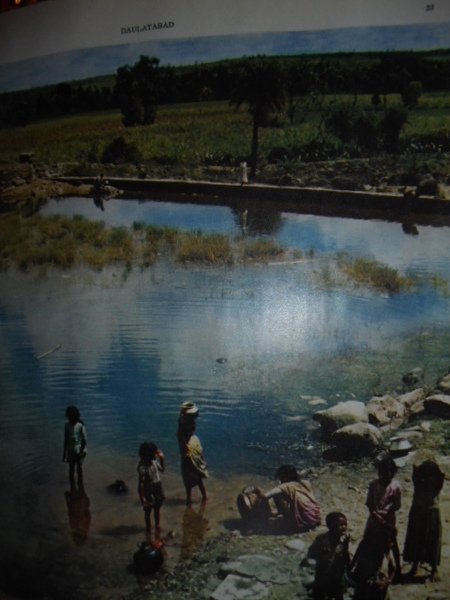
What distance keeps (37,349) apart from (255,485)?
1.33m

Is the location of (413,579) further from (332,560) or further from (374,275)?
(374,275)

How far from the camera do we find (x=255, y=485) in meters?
3.16

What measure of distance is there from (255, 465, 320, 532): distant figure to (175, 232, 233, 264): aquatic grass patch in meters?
1.08

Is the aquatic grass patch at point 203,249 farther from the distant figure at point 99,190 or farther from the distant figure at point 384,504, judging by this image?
the distant figure at point 384,504

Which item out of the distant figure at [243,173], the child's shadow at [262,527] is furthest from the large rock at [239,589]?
the distant figure at [243,173]

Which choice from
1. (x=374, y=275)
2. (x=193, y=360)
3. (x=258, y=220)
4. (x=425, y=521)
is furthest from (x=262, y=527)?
(x=258, y=220)

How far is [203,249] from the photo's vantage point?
11.1 ft

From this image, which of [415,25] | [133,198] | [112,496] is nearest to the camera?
[415,25]

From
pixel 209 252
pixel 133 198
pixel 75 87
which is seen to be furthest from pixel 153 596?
pixel 75 87

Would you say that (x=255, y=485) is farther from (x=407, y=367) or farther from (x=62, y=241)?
(x=62, y=241)

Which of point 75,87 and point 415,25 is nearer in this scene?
point 415,25

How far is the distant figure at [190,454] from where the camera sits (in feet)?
10.6

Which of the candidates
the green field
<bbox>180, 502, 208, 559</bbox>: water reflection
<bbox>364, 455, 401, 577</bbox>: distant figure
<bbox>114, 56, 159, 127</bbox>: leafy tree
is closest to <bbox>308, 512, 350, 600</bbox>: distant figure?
<bbox>364, 455, 401, 577</bbox>: distant figure

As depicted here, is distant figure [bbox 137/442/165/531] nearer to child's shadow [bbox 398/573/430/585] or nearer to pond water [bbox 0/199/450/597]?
pond water [bbox 0/199/450/597]
